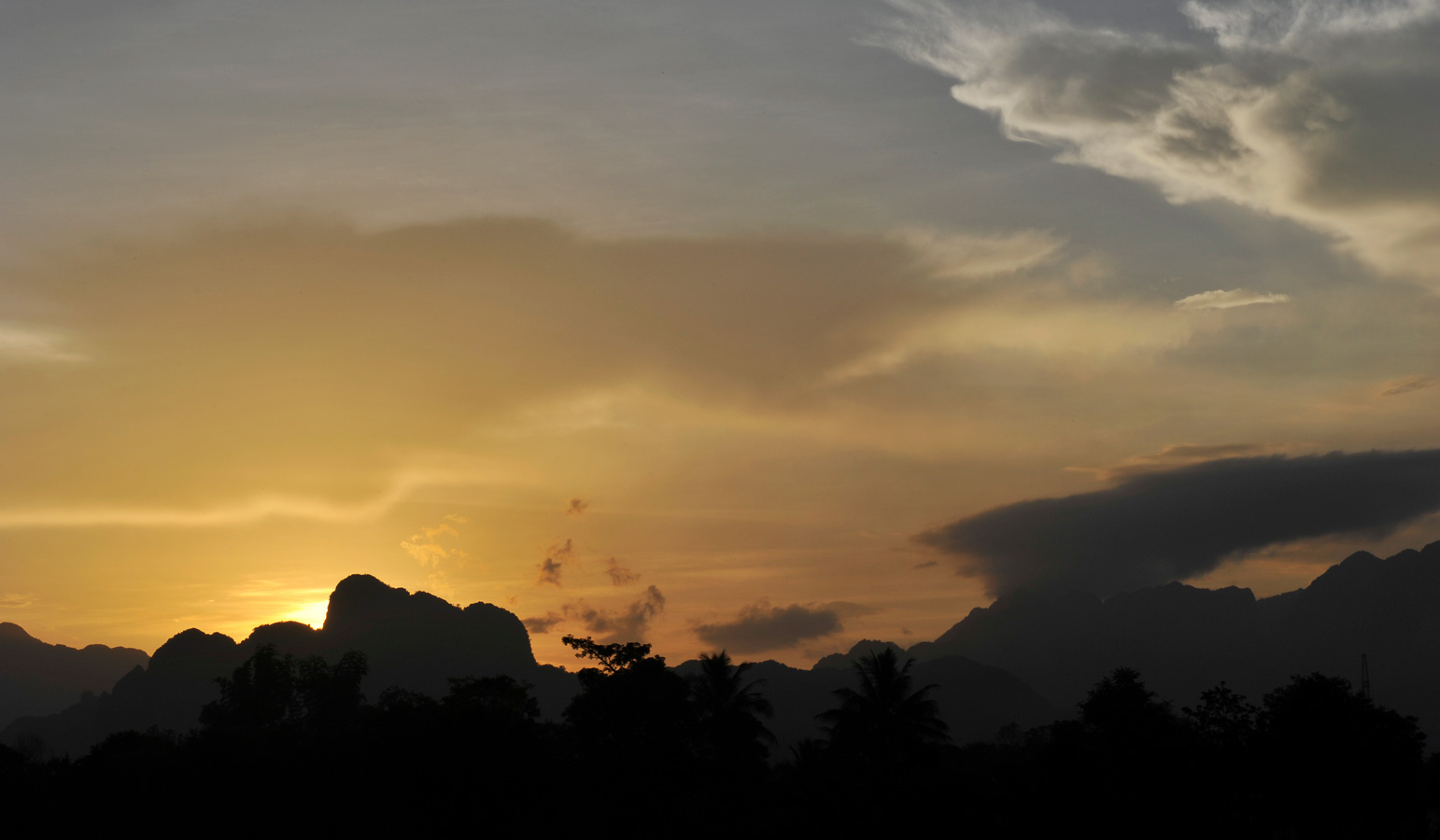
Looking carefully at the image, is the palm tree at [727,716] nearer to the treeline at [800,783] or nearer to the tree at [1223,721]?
the treeline at [800,783]

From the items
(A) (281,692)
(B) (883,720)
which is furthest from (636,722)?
(A) (281,692)

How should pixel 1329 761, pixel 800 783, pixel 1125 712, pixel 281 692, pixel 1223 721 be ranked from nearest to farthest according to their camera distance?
pixel 1329 761
pixel 1223 721
pixel 1125 712
pixel 800 783
pixel 281 692

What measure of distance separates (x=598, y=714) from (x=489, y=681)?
12.9 meters

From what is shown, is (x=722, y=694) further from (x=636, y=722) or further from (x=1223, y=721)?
(x=1223, y=721)

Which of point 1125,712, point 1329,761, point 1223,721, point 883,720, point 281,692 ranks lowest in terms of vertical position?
point 1329,761

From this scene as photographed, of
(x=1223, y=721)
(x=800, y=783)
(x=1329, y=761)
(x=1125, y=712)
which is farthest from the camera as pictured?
(x=800, y=783)

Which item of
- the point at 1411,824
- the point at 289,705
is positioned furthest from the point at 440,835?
the point at 289,705

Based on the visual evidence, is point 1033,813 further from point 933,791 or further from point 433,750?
point 433,750

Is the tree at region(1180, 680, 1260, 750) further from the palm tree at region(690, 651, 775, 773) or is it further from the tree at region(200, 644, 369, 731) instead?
the tree at region(200, 644, 369, 731)

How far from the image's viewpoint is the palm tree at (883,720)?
221ft

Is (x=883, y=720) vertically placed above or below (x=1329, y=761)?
above

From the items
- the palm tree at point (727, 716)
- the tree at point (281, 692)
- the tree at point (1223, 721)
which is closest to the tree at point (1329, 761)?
the tree at point (1223, 721)

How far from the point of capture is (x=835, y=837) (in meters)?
43.8

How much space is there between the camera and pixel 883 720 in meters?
68.0
